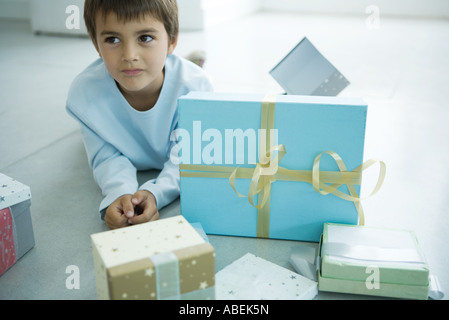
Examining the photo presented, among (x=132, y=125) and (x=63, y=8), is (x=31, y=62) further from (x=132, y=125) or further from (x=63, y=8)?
(x=132, y=125)

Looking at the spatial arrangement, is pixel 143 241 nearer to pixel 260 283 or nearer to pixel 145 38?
pixel 260 283

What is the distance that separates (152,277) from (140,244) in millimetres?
53

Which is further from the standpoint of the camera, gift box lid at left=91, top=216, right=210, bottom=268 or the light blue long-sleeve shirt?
the light blue long-sleeve shirt

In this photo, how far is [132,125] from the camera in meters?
1.09

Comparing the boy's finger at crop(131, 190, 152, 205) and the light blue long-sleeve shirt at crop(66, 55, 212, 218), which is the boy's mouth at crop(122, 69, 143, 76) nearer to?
the light blue long-sleeve shirt at crop(66, 55, 212, 218)

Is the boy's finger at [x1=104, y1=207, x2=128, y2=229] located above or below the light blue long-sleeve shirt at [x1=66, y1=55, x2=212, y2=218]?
below

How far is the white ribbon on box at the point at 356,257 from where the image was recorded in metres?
0.71

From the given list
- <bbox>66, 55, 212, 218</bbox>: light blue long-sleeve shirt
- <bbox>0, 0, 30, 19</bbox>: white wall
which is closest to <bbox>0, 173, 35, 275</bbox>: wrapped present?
<bbox>66, 55, 212, 218</bbox>: light blue long-sleeve shirt

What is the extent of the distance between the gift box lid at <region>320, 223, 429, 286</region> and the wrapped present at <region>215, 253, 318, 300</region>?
0.04 meters

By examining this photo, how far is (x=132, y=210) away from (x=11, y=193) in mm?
202

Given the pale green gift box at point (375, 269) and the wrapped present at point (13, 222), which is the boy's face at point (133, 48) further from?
the pale green gift box at point (375, 269)

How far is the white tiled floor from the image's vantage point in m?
0.83

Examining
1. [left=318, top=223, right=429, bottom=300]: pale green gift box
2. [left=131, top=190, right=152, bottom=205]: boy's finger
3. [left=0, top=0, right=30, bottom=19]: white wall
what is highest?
[left=0, top=0, right=30, bottom=19]: white wall
